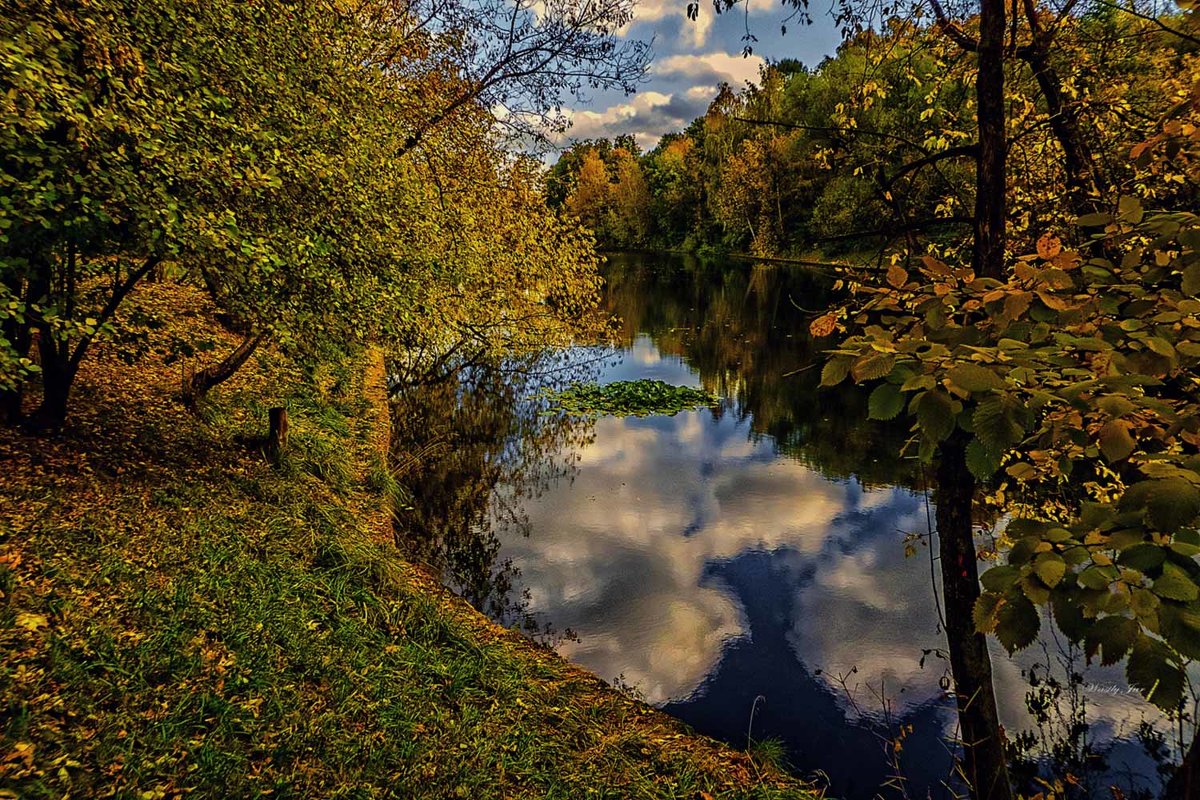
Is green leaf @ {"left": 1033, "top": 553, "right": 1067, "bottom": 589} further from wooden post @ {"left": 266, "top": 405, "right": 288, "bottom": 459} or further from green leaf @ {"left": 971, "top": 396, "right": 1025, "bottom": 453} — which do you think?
wooden post @ {"left": 266, "top": 405, "right": 288, "bottom": 459}

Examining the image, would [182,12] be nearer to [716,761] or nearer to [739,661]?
[716,761]

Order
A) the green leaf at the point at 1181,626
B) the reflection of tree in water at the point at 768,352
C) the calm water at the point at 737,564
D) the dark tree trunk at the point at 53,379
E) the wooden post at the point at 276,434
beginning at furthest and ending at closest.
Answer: the reflection of tree in water at the point at 768,352 → the wooden post at the point at 276,434 → the calm water at the point at 737,564 → the dark tree trunk at the point at 53,379 → the green leaf at the point at 1181,626

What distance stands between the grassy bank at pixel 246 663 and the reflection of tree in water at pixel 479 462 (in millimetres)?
1981

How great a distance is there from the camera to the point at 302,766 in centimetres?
457

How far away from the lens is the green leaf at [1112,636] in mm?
1677

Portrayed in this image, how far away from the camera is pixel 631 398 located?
2122 cm

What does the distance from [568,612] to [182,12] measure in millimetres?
8982

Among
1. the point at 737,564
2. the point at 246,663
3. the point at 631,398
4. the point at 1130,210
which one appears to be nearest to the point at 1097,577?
the point at 1130,210

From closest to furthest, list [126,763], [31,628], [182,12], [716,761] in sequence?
[126,763] < [31,628] < [182,12] < [716,761]

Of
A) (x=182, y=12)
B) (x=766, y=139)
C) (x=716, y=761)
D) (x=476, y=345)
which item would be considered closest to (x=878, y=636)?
(x=716, y=761)

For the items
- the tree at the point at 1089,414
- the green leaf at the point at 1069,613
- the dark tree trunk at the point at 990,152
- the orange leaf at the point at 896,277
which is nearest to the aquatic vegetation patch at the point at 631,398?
the dark tree trunk at the point at 990,152

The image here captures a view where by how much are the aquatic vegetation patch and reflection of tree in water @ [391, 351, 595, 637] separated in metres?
1.00

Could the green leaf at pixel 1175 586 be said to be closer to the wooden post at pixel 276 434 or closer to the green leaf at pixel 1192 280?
the green leaf at pixel 1192 280

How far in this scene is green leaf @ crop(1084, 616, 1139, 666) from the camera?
1677 millimetres
